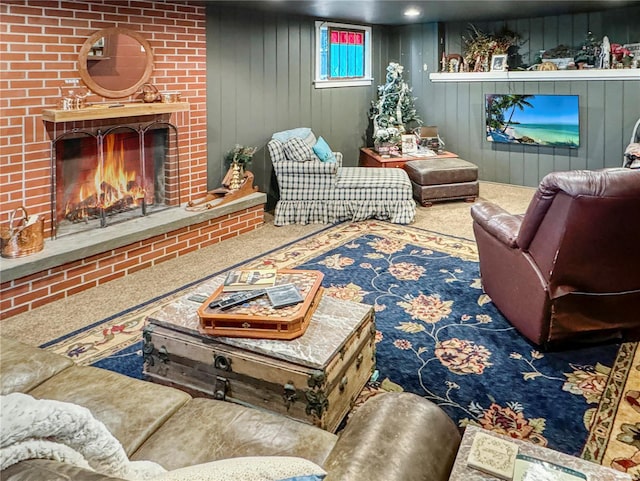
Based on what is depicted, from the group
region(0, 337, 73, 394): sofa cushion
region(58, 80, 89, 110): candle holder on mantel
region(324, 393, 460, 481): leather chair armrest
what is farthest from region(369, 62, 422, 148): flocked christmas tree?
region(324, 393, 460, 481): leather chair armrest

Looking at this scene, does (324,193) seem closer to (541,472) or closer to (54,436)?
(541,472)

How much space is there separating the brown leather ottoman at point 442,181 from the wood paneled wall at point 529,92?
1205mm

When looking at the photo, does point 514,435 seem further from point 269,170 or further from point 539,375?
point 269,170

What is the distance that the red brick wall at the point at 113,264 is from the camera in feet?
10.5

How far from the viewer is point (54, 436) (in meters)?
0.89

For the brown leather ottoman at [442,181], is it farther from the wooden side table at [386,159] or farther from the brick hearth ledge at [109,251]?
the brick hearth ledge at [109,251]

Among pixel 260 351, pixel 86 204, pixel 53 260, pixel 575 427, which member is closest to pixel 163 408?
pixel 260 351

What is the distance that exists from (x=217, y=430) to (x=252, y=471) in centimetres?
64

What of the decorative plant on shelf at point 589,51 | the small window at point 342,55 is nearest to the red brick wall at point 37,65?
the small window at point 342,55

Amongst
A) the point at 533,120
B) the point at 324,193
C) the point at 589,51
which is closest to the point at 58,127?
the point at 324,193

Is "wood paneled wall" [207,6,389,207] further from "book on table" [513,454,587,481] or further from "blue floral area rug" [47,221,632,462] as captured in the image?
"book on table" [513,454,587,481]

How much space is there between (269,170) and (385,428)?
468cm

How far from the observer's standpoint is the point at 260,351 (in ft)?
6.40

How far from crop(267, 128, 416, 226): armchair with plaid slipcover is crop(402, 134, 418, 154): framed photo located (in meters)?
1.32
